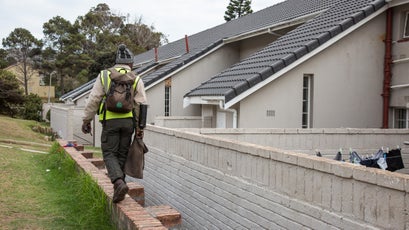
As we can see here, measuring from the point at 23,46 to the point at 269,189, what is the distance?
191ft

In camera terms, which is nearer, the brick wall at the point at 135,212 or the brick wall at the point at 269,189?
the brick wall at the point at 269,189

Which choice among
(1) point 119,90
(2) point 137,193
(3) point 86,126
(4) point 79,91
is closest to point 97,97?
(1) point 119,90

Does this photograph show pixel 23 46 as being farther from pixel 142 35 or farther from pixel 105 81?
pixel 105 81

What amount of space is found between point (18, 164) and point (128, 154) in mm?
5221

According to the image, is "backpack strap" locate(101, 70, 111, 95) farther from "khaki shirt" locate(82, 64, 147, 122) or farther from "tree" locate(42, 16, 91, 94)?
"tree" locate(42, 16, 91, 94)

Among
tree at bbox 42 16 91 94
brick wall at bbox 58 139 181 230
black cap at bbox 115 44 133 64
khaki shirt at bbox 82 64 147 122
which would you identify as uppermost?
tree at bbox 42 16 91 94

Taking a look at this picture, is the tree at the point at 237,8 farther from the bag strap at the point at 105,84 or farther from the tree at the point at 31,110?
the bag strap at the point at 105,84

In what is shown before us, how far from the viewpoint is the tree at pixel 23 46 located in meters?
55.2

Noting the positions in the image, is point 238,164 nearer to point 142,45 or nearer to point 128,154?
point 128,154

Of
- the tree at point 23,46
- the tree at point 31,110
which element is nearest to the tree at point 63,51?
the tree at point 23,46

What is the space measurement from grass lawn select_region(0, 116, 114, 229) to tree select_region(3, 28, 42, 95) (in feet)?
167

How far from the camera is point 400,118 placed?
33.6 ft

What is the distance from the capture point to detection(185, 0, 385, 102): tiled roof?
9.27 metres

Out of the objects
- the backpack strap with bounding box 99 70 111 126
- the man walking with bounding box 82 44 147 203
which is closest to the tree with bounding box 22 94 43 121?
the man walking with bounding box 82 44 147 203
